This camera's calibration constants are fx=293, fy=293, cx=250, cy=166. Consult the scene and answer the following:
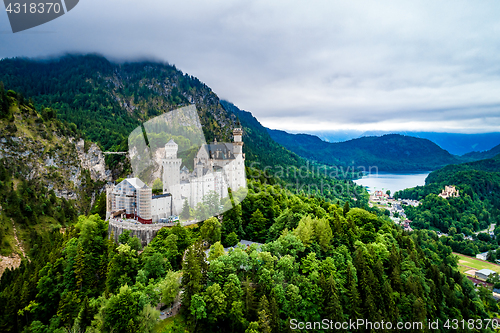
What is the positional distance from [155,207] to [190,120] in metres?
36.7

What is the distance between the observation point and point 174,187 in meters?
34.9

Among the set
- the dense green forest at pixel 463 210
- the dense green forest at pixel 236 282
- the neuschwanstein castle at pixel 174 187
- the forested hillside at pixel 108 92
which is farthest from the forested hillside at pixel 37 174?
the dense green forest at pixel 463 210

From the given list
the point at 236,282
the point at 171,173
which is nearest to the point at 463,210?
the point at 171,173

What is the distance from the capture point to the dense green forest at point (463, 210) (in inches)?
2611

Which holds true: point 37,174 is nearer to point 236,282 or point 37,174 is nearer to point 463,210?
point 236,282

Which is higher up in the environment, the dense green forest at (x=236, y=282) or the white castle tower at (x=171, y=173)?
the white castle tower at (x=171, y=173)

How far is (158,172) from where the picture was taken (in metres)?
40.1

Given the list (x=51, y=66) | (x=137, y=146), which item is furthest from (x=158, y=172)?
(x=51, y=66)

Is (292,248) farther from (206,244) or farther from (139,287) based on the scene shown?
(139,287)

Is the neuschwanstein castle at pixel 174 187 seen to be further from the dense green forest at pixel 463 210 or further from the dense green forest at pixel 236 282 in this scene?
the dense green forest at pixel 463 210

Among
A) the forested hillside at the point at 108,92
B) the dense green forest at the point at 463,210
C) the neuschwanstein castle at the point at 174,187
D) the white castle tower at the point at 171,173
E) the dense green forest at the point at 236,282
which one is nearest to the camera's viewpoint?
the dense green forest at the point at 236,282

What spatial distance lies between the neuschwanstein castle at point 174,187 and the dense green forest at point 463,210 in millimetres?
53488

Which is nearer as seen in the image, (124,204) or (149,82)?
(124,204)

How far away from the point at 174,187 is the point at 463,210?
302 ft
